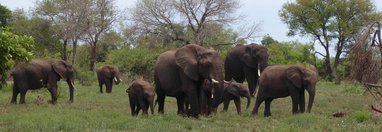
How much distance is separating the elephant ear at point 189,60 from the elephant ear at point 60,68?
7160 mm

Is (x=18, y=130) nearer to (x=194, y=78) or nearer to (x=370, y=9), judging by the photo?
(x=194, y=78)

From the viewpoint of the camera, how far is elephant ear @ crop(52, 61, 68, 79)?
826 inches

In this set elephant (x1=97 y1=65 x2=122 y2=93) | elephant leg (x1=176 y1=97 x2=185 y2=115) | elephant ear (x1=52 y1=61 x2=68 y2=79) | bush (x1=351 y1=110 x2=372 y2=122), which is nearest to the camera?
bush (x1=351 y1=110 x2=372 y2=122)

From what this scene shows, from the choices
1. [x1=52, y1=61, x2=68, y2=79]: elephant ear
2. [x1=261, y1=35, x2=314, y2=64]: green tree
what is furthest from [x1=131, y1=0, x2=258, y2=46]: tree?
[x1=52, y1=61, x2=68, y2=79]: elephant ear

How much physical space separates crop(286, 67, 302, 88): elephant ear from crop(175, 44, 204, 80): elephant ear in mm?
3112

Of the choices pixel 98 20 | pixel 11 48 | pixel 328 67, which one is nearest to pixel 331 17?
pixel 328 67

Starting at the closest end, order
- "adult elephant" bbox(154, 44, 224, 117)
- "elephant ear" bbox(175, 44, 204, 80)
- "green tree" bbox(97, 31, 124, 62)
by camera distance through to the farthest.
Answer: "adult elephant" bbox(154, 44, 224, 117), "elephant ear" bbox(175, 44, 204, 80), "green tree" bbox(97, 31, 124, 62)

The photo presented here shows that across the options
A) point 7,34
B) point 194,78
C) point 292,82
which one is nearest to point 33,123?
point 7,34

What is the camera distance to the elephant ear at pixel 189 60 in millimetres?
14703

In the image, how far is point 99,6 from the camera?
60.8 m

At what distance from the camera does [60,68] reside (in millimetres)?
21109

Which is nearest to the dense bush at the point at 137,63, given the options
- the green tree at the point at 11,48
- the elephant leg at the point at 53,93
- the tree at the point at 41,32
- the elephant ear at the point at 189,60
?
the elephant leg at the point at 53,93

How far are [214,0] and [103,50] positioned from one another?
94.7 ft

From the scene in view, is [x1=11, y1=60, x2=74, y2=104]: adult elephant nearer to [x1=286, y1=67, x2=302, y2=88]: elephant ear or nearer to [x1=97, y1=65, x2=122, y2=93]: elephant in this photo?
[x1=286, y1=67, x2=302, y2=88]: elephant ear
